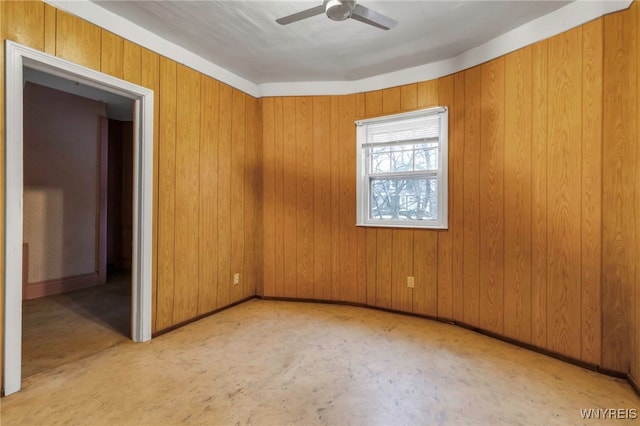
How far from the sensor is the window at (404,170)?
305 cm

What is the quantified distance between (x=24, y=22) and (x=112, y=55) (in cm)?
51

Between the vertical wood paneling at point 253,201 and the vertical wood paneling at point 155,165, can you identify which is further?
the vertical wood paneling at point 253,201

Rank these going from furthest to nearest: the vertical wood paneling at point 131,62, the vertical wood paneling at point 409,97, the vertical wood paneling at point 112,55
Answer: the vertical wood paneling at point 409,97, the vertical wood paneling at point 131,62, the vertical wood paneling at point 112,55

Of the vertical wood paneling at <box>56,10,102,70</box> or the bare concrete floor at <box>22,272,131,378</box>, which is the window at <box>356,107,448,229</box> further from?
the bare concrete floor at <box>22,272,131,378</box>

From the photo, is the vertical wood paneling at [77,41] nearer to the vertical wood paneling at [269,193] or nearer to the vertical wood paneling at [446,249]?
the vertical wood paneling at [269,193]

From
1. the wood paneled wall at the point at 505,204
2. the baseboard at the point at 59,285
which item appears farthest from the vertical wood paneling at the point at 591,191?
the baseboard at the point at 59,285

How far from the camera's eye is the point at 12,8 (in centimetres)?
183

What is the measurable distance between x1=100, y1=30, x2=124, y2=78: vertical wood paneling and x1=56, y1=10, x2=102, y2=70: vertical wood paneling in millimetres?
34

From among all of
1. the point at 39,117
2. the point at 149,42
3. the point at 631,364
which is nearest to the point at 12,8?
the point at 149,42

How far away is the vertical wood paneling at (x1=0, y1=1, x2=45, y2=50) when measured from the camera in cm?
181

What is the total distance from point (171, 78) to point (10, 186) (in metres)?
1.51

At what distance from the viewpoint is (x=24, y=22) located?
6.16 feet

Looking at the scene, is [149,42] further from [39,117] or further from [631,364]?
[631,364]

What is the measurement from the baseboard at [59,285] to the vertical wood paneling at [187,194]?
8.32 feet
